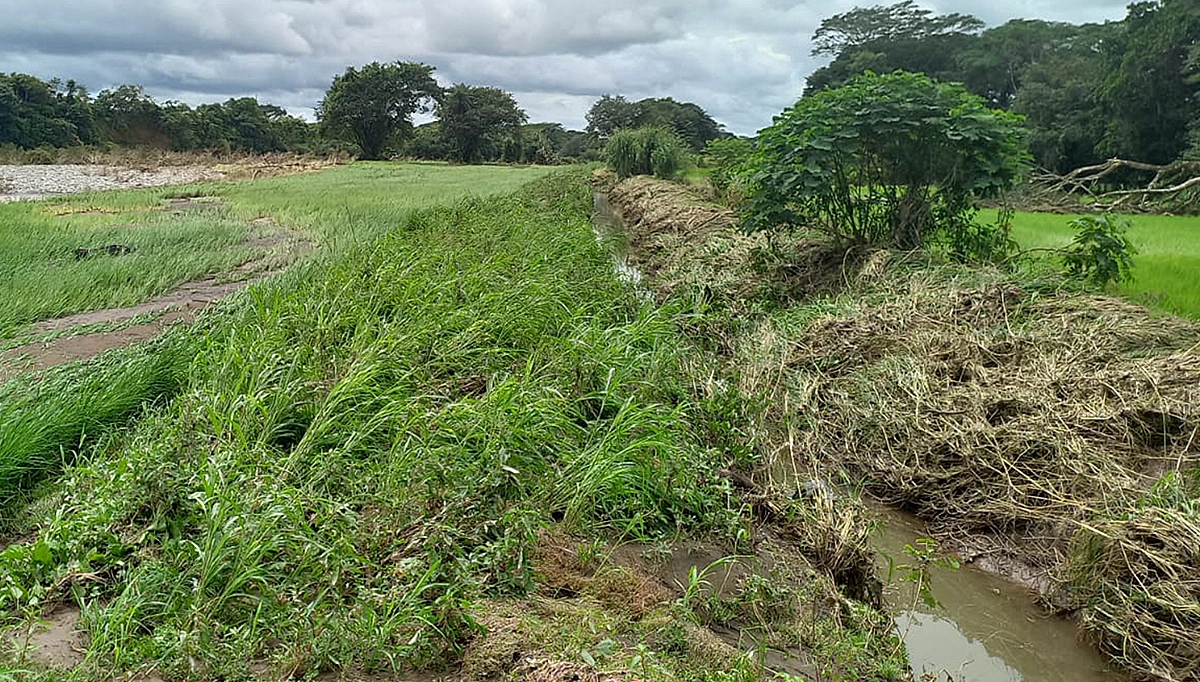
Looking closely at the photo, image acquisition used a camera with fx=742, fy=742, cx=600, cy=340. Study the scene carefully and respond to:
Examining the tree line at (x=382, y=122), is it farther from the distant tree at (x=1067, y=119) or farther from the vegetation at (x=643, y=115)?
the distant tree at (x=1067, y=119)

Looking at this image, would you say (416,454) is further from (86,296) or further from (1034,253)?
(1034,253)

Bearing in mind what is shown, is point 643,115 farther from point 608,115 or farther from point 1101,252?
point 1101,252

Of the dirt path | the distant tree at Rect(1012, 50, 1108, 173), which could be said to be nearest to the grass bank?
the dirt path

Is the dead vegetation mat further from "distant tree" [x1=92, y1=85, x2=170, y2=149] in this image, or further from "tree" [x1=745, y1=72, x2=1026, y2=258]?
"distant tree" [x1=92, y1=85, x2=170, y2=149]

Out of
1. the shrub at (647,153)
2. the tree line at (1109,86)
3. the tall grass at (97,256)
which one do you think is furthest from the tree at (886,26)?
the tall grass at (97,256)

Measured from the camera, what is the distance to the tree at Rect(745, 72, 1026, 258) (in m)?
7.08

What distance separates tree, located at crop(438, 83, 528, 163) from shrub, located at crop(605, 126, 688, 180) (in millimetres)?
23462

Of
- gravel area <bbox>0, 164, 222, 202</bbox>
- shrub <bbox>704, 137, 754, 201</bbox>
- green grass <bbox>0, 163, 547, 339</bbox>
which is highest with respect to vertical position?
shrub <bbox>704, 137, 754, 201</bbox>

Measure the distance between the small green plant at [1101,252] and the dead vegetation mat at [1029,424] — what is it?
655 millimetres

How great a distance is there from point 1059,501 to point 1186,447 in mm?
840

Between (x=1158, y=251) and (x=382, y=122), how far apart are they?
49190 mm

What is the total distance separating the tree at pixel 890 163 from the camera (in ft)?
23.2

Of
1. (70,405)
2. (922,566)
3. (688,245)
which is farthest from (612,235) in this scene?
(70,405)

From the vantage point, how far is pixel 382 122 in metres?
50.2
